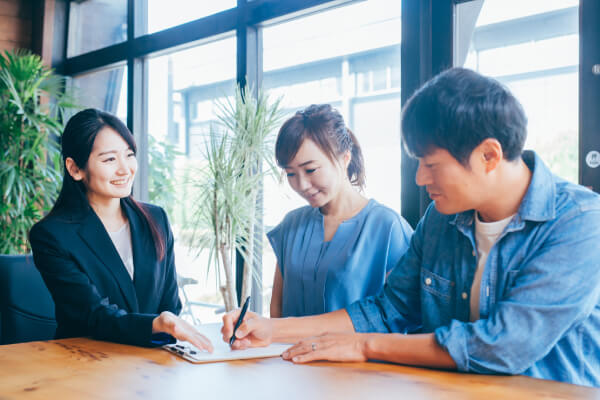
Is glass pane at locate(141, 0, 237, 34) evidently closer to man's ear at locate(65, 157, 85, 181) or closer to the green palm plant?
the green palm plant

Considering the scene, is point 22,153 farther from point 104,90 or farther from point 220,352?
point 220,352

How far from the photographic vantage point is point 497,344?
1039 mm

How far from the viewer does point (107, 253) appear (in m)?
1.83

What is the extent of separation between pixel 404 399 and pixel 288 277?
96 cm

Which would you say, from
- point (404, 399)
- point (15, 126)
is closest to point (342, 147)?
point (404, 399)

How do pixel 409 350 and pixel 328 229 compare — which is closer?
pixel 409 350

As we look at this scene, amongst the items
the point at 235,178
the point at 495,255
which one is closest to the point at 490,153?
the point at 495,255

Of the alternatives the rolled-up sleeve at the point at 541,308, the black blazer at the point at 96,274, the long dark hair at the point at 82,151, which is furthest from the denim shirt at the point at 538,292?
the long dark hair at the point at 82,151

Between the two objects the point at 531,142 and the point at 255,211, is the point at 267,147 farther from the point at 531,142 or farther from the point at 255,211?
the point at 531,142

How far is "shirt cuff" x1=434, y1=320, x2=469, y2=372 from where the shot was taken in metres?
1.07

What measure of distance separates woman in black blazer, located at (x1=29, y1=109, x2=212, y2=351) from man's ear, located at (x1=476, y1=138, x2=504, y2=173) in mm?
1039

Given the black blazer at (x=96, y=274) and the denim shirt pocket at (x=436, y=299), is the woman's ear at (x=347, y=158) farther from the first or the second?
the black blazer at (x=96, y=274)

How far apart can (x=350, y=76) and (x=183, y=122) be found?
1534 mm

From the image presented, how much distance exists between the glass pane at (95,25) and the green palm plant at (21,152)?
2.30ft
